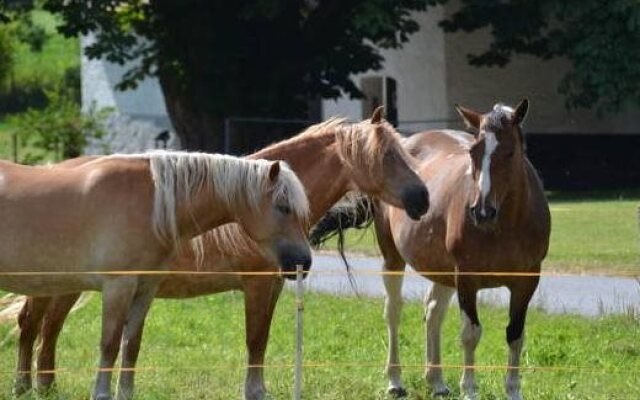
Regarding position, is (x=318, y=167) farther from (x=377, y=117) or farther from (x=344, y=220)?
(x=344, y=220)

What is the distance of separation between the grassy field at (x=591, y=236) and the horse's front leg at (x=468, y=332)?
17.1 ft

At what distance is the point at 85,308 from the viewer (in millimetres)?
14812

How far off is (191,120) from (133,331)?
60.6 ft

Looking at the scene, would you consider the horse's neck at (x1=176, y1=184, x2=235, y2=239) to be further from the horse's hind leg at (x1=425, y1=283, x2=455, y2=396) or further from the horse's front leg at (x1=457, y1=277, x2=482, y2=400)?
the horse's hind leg at (x1=425, y1=283, x2=455, y2=396)

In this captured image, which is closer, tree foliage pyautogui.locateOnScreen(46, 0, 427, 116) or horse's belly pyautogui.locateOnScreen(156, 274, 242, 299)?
horse's belly pyautogui.locateOnScreen(156, 274, 242, 299)

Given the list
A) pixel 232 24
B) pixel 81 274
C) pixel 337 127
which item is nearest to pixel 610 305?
pixel 337 127

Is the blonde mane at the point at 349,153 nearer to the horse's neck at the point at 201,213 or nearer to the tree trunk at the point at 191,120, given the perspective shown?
the horse's neck at the point at 201,213

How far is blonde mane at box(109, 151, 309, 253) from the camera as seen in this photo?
28.7 feet

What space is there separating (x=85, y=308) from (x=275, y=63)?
12.5 metres

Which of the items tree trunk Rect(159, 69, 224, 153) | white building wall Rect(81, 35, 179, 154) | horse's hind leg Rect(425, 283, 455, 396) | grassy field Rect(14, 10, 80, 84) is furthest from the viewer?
grassy field Rect(14, 10, 80, 84)

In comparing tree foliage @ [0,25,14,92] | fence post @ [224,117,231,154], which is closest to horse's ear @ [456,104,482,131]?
fence post @ [224,117,231,154]

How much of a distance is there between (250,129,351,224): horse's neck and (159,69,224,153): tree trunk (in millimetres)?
16779

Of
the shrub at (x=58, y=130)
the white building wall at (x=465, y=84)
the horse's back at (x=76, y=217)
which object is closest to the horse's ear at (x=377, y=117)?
the horse's back at (x=76, y=217)

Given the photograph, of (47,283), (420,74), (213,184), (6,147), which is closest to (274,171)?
(213,184)
